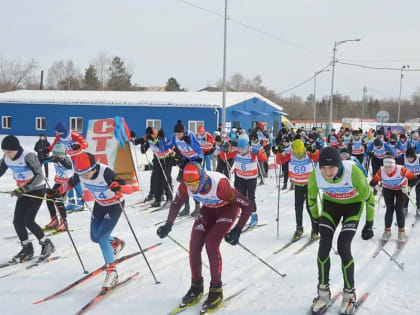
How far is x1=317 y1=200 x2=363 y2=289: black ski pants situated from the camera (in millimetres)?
3852

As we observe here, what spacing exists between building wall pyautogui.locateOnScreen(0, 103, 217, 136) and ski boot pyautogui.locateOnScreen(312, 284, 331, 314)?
22.6 meters

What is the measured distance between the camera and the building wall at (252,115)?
91.1 feet

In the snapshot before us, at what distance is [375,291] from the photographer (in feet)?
14.2

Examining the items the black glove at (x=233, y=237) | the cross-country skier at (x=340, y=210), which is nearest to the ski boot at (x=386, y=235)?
the cross-country skier at (x=340, y=210)

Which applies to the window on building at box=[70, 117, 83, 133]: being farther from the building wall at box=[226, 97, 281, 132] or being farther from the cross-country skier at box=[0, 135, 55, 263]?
the cross-country skier at box=[0, 135, 55, 263]

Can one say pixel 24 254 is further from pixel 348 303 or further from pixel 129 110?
pixel 129 110

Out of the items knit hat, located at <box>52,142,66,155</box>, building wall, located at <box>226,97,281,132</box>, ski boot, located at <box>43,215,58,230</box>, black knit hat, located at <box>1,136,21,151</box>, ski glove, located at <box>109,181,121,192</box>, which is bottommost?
ski boot, located at <box>43,215,58,230</box>

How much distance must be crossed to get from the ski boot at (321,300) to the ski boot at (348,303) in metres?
0.15

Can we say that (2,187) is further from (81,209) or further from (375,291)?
(375,291)

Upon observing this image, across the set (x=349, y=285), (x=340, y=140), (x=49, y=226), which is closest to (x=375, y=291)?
(x=349, y=285)

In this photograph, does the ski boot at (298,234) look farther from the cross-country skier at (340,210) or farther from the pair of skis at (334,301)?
the cross-country skier at (340,210)

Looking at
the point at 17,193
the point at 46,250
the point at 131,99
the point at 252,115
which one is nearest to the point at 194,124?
the point at 131,99

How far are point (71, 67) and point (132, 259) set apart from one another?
74.6 metres

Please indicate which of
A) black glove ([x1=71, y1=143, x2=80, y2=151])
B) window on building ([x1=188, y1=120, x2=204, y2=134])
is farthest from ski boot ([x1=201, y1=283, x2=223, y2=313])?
window on building ([x1=188, y1=120, x2=204, y2=134])
